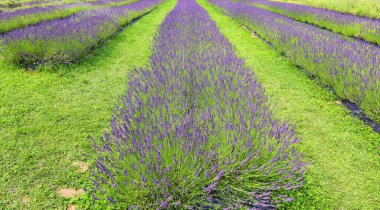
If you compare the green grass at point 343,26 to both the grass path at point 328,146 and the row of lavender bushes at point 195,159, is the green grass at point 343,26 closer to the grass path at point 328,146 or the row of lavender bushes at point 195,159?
the grass path at point 328,146

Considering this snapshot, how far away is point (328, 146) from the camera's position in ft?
9.60

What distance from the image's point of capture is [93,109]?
3.55 m

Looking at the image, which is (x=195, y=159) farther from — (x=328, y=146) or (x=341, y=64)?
(x=341, y=64)

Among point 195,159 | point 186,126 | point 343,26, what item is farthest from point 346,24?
point 195,159

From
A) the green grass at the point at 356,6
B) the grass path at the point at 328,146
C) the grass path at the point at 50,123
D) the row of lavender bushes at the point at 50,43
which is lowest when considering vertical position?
the grass path at the point at 328,146

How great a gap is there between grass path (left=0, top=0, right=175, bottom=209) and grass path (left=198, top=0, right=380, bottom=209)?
2066 mm

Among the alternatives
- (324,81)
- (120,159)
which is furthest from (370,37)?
(120,159)

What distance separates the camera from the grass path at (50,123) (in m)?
2.17

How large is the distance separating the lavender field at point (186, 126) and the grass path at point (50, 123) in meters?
0.01

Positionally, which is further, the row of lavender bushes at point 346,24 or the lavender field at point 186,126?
the row of lavender bushes at point 346,24

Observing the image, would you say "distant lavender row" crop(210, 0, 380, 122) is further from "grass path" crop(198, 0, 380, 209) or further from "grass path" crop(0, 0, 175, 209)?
"grass path" crop(0, 0, 175, 209)

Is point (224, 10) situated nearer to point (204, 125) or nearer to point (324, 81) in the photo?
point (324, 81)

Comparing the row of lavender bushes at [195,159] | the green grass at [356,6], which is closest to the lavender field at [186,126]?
the row of lavender bushes at [195,159]

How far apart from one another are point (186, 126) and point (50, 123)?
1.99m
